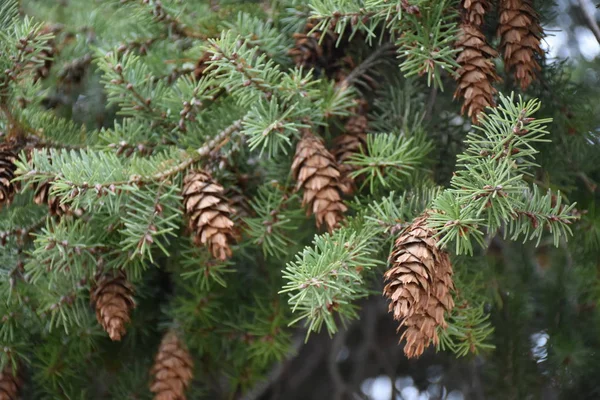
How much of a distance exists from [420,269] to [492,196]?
0.30 feet

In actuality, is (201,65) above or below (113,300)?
above

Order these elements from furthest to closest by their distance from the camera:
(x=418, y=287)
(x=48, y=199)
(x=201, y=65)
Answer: (x=201, y=65)
(x=48, y=199)
(x=418, y=287)

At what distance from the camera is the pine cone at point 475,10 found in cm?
64

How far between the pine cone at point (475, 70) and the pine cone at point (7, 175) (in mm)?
493

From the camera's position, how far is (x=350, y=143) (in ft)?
2.45

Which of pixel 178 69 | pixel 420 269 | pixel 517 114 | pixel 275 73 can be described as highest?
pixel 178 69

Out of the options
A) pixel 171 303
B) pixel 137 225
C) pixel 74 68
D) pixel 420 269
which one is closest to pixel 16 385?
pixel 171 303

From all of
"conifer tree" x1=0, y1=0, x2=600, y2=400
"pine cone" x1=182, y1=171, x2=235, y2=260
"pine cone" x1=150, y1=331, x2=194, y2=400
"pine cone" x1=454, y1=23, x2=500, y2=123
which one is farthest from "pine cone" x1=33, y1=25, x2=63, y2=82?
"pine cone" x1=454, y1=23, x2=500, y2=123

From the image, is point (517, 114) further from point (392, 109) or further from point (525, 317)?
point (525, 317)

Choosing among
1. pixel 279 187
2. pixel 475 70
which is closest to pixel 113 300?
pixel 279 187

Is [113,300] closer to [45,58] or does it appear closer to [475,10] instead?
[45,58]

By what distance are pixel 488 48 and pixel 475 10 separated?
0.14 ft

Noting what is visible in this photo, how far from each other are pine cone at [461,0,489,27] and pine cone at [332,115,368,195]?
0.17 m

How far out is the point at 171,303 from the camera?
0.86 m
